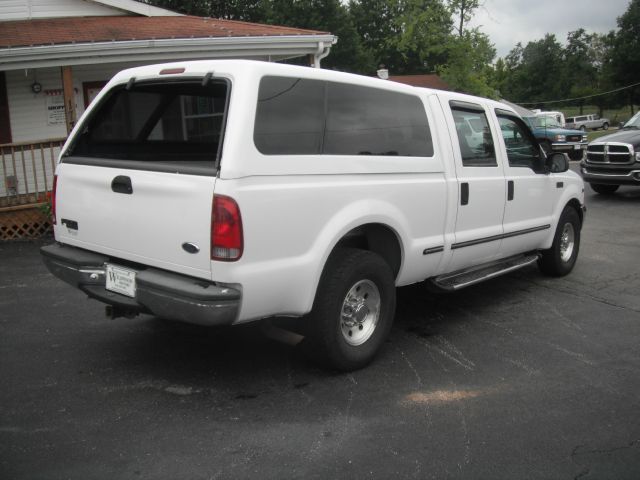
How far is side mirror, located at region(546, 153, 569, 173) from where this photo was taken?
19.5 ft

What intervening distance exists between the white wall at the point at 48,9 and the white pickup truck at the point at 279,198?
10254 mm

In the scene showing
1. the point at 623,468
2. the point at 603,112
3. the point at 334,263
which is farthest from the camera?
the point at 603,112

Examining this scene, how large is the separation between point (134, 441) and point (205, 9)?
43.3 metres

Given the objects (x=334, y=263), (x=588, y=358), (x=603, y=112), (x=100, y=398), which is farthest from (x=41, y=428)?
(x=603, y=112)

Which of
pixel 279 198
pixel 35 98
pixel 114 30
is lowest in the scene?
pixel 279 198

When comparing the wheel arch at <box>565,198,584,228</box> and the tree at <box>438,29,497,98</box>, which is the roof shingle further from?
the tree at <box>438,29,497,98</box>

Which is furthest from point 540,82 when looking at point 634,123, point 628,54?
point 634,123

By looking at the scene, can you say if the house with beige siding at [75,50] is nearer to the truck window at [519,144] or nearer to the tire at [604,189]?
the tire at [604,189]

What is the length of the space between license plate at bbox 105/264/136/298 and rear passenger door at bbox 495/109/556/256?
3.29m

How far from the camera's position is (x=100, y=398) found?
3717 mm

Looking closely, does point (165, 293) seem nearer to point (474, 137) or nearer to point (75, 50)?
point (474, 137)

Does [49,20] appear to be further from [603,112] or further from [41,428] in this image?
[603,112]

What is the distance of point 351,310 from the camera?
4.10 m

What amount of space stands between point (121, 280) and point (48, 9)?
11.8 metres
